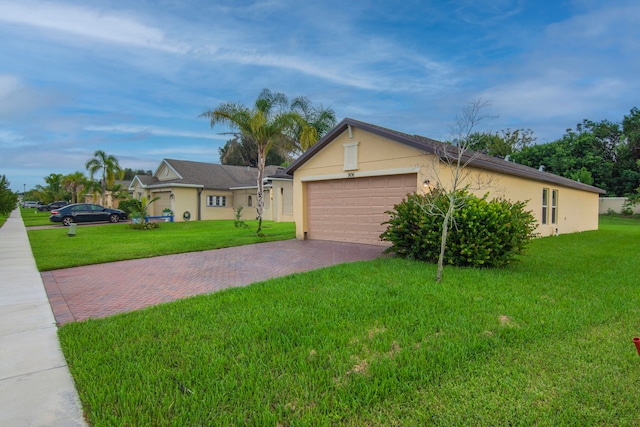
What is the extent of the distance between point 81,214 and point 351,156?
21451mm

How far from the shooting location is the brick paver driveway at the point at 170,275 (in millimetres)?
5426

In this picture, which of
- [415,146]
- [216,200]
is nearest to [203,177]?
[216,200]

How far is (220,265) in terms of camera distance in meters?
8.59

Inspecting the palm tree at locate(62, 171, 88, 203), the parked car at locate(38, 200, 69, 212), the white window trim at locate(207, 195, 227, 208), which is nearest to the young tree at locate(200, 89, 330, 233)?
the white window trim at locate(207, 195, 227, 208)

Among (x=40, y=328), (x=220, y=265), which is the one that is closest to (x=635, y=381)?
(x=40, y=328)

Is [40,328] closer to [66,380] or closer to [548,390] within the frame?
[66,380]

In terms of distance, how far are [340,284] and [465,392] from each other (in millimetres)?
3369

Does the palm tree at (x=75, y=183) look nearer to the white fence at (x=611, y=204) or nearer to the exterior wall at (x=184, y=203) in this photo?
the exterior wall at (x=184, y=203)

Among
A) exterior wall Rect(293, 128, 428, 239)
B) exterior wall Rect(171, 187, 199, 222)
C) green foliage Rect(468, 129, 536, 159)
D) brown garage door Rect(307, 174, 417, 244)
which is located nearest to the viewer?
exterior wall Rect(293, 128, 428, 239)

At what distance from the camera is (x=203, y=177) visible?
→ 2806 centimetres

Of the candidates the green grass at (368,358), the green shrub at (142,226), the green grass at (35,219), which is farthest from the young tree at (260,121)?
the green grass at (35,219)

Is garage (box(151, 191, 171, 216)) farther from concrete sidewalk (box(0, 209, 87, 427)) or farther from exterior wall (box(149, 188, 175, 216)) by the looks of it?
concrete sidewalk (box(0, 209, 87, 427))

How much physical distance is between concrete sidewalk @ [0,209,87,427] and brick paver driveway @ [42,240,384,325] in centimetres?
31

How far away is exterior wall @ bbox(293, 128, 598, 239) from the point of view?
996cm
